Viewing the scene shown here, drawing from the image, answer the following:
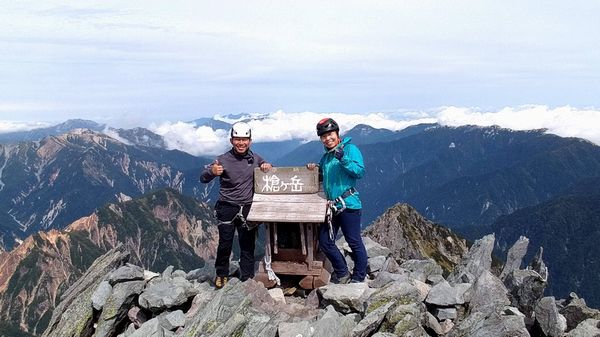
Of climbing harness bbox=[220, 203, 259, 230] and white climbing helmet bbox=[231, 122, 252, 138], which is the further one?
climbing harness bbox=[220, 203, 259, 230]

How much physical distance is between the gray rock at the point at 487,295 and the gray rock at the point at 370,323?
123 inches

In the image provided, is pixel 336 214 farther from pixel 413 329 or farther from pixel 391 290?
pixel 413 329

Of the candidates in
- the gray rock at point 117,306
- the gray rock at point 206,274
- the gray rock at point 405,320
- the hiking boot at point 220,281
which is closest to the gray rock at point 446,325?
the gray rock at point 405,320

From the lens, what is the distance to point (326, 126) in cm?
1535

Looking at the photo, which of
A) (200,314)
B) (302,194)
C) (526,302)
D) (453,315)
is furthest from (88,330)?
Result: (526,302)

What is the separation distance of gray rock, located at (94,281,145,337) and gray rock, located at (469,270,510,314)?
11242mm

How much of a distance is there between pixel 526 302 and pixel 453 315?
2.93 m

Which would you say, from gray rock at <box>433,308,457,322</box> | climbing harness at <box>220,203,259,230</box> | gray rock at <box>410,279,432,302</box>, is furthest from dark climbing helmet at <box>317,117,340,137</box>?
gray rock at <box>433,308,457,322</box>

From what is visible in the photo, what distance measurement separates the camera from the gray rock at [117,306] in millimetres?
16453

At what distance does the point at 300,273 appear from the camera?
17062 millimetres

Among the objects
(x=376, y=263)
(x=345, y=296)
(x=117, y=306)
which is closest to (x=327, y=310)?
(x=345, y=296)

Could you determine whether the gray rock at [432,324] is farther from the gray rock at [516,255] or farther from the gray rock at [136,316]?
the gray rock at [516,255]

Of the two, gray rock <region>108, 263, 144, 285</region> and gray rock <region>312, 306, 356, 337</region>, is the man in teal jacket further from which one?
gray rock <region>108, 263, 144, 285</region>

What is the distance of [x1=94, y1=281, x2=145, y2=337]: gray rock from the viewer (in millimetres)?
16453
